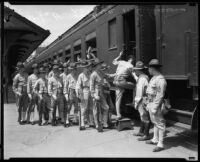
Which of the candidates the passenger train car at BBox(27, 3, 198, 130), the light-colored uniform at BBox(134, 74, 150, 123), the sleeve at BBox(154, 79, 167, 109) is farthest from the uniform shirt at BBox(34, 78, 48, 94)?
the sleeve at BBox(154, 79, 167, 109)

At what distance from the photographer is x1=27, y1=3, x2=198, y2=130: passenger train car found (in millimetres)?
5219

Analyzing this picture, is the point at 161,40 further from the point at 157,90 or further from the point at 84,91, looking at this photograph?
the point at 84,91

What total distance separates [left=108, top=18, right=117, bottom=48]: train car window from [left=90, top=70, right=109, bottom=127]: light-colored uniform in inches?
43.8

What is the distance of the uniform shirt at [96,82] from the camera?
7.22m

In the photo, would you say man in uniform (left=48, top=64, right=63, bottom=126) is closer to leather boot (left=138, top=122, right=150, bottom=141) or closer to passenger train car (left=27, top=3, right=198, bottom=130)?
passenger train car (left=27, top=3, right=198, bottom=130)

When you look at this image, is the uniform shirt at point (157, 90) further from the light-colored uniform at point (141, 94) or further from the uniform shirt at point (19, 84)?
the uniform shirt at point (19, 84)

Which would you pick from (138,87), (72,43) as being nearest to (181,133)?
(138,87)

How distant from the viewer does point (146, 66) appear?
22.8 feet

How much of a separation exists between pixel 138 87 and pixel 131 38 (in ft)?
6.98

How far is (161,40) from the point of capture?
243 inches

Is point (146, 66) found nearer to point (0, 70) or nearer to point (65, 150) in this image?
point (65, 150)

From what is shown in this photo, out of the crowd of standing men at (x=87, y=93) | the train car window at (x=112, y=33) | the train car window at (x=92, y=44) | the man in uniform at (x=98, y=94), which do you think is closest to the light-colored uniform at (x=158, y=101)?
the crowd of standing men at (x=87, y=93)

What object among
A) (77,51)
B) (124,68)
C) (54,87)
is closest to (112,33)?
(124,68)

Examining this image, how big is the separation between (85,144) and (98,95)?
64.0 inches
